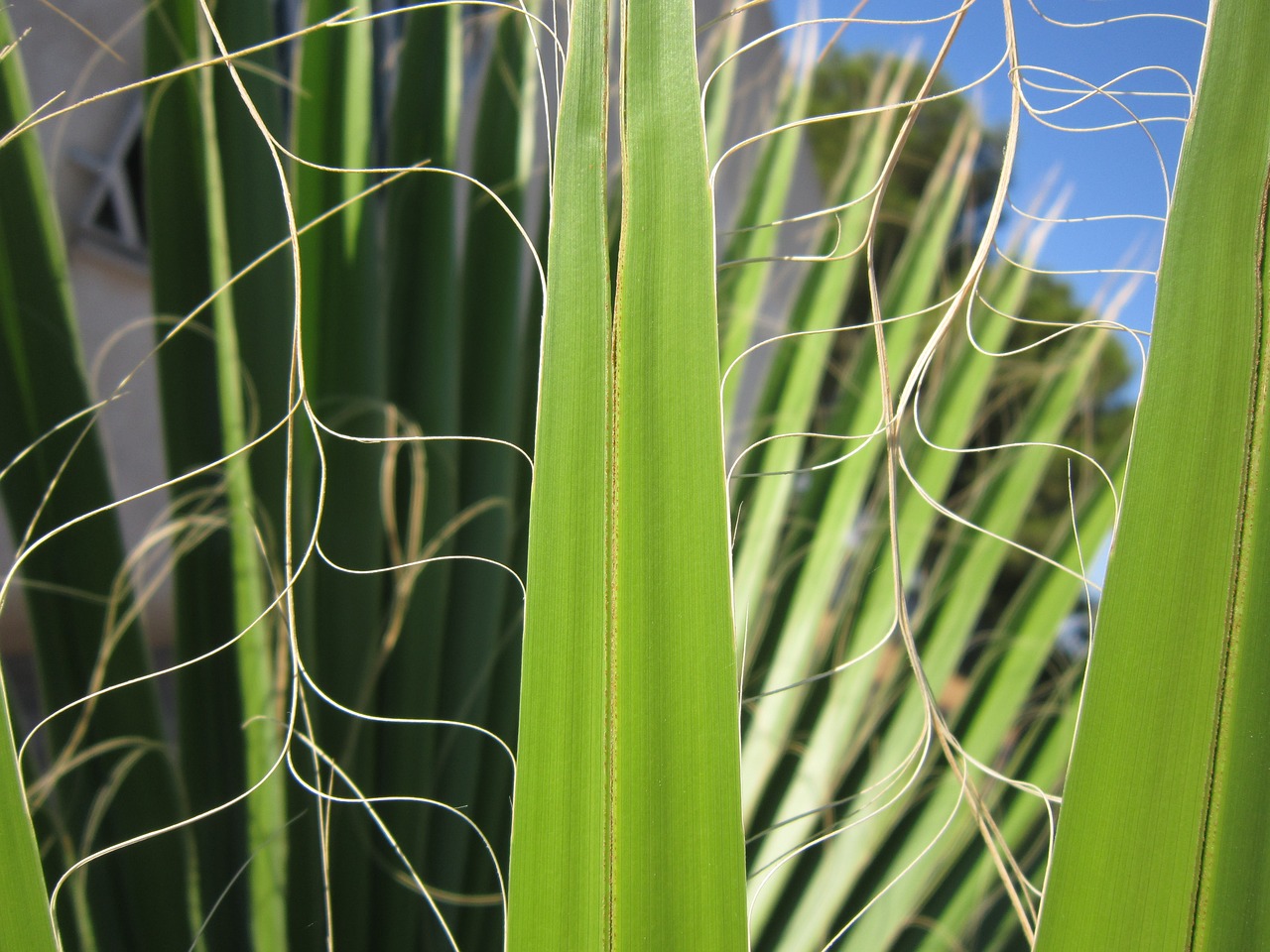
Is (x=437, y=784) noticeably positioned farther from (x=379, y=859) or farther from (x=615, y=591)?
(x=615, y=591)

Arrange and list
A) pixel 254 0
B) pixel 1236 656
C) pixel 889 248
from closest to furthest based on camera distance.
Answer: pixel 1236 656
pixel 254 0
pixel 889 248

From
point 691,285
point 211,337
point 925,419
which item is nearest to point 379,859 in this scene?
point 211,337

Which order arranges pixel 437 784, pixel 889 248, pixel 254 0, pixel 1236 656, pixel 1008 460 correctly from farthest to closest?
pixel 889 248 → pixel 1008 460 → pixel 437 784 → pixel 254 0 → pixel 1236 656

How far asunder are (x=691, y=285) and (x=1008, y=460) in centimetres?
63

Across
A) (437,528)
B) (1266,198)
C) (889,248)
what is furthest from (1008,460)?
(889,248)

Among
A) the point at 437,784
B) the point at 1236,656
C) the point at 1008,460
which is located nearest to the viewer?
the point at 1236,656

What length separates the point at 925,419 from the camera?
777mm

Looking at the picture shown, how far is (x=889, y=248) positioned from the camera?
251cm

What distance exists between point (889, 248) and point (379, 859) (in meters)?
2.39

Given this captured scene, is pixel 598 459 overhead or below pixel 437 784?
overhead

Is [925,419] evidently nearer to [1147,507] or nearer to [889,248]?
[1147,507]

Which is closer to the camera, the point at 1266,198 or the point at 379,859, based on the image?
the point at 1266,198

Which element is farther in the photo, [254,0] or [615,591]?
[254,0]

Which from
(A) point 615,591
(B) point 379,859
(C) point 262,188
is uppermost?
(C) point 262,188
